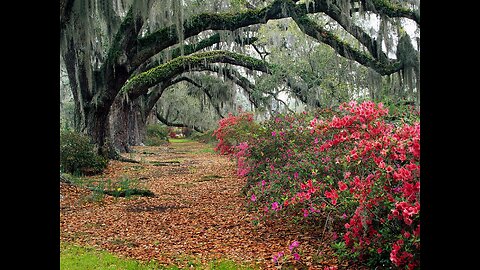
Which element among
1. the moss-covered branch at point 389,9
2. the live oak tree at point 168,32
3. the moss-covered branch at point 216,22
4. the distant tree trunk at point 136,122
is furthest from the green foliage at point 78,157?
the distant tree trunk at point 136,122

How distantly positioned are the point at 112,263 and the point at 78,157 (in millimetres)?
6205

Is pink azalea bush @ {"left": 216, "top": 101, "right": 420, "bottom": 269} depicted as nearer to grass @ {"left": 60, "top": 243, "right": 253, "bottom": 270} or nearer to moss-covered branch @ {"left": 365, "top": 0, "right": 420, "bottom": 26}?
grass @ {"left": 60, "top": 243, "right": 253, "bottom": 270}

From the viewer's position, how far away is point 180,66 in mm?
12805

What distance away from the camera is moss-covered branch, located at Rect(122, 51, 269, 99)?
41.7 feet

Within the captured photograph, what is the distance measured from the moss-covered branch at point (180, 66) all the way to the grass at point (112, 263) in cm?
934

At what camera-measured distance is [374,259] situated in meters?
3.02

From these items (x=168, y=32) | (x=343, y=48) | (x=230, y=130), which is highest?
(x=168, y=32)

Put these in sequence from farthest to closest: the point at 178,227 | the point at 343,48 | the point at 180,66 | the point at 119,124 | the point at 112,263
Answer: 1. the point at 119,124
2. the point at 180,66
3. the point at 343,48
4. the point at 178,227
5. the point at 112,263

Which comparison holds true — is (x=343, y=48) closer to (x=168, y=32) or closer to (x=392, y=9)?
(x=392, y=9)

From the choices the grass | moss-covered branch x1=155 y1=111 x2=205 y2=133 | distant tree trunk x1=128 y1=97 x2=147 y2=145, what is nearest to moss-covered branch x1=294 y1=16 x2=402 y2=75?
the grass

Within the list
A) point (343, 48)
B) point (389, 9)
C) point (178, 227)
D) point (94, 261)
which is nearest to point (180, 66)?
point (343, 48)

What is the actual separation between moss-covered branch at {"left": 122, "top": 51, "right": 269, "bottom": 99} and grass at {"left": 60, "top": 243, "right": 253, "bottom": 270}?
9343mm

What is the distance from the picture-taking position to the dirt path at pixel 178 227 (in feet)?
12.5
